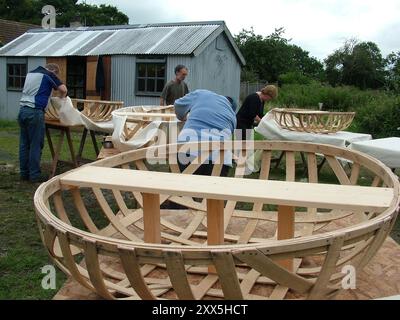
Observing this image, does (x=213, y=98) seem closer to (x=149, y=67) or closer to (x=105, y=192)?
(x=105, y=192)

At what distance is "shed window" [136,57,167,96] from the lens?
43.1 feet

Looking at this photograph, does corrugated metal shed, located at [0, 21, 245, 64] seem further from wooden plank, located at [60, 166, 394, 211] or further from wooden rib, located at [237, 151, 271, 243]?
wooden plank, located at [60, 166, 394, 211]

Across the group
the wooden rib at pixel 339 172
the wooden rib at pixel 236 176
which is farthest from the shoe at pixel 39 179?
the wooden rib at pixel 339 172

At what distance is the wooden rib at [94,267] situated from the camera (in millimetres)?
1711

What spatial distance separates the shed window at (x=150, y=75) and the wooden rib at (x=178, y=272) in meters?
11.6

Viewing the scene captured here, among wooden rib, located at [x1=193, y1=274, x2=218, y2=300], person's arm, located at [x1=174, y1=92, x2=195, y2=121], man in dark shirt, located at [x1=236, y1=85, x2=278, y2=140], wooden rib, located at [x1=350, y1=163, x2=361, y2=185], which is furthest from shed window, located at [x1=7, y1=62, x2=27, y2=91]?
wooden rib, located at [x1=193, y1=274, x2=218, y2=300]

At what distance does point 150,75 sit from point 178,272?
12188mm

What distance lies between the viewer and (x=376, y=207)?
2.18 metres

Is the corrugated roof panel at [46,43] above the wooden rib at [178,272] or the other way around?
above

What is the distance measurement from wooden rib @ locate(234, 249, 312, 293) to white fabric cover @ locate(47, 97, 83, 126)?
4.88m

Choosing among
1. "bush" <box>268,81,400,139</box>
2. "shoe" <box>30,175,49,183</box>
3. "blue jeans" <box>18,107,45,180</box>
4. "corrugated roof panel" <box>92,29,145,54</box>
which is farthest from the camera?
"corrugated roof panel" <box>92,29,145,54</box>

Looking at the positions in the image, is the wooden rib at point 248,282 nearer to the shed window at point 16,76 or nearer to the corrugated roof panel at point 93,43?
the corrugated roof panel at point 93,43

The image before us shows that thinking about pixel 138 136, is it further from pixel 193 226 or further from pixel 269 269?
pixel 269 269
